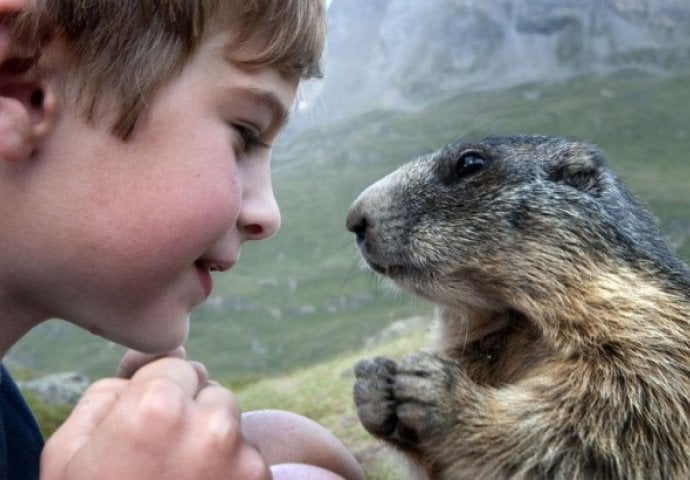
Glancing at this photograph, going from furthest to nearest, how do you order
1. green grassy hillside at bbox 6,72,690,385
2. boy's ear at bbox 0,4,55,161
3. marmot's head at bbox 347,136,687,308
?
1. green grassy hillside at bbox 6,72,690,385
2. marmot's head at bbox 347,136,687,308
3. boy's ear at bbox 0,4,55,161

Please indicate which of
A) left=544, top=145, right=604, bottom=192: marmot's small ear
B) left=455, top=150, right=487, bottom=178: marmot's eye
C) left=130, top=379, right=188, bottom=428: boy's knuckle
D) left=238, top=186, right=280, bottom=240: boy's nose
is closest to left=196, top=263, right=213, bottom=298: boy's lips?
left=238, top=186, right=280, bottom=240: boy's nose

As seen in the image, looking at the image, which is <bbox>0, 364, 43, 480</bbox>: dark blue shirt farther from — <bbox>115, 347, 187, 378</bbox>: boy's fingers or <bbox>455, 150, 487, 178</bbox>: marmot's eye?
<bbox>455, 150, 487, 178</bbox>: marmot's eye

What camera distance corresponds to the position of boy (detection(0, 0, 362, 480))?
3.83 feet

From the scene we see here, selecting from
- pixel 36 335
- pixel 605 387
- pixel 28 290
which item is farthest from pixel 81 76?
pixel 36 335

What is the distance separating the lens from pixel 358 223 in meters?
1.76

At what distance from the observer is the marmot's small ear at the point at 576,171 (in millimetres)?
1788

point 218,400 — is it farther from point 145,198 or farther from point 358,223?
point 358,223

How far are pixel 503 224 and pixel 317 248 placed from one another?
3.52m

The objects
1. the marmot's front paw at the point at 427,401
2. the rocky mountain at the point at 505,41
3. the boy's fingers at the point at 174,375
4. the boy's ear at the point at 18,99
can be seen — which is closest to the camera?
the boy's fingers at the point at 174,375

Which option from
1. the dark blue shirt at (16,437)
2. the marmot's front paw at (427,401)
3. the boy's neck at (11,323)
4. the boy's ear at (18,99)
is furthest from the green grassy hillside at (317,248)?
the boy's ear at (18,99)

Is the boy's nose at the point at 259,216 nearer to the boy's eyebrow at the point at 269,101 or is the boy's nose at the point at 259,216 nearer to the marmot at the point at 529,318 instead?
the boy's eyebrow at the point at 269,101

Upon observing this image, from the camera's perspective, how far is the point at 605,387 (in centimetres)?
137

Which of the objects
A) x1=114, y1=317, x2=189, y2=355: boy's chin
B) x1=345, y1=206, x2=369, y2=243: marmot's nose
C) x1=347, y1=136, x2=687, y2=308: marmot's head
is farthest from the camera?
x1=345, y1=206, x2=369, y2=243: marmot's nose

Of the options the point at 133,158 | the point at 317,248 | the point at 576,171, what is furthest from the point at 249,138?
the point at 317,248
